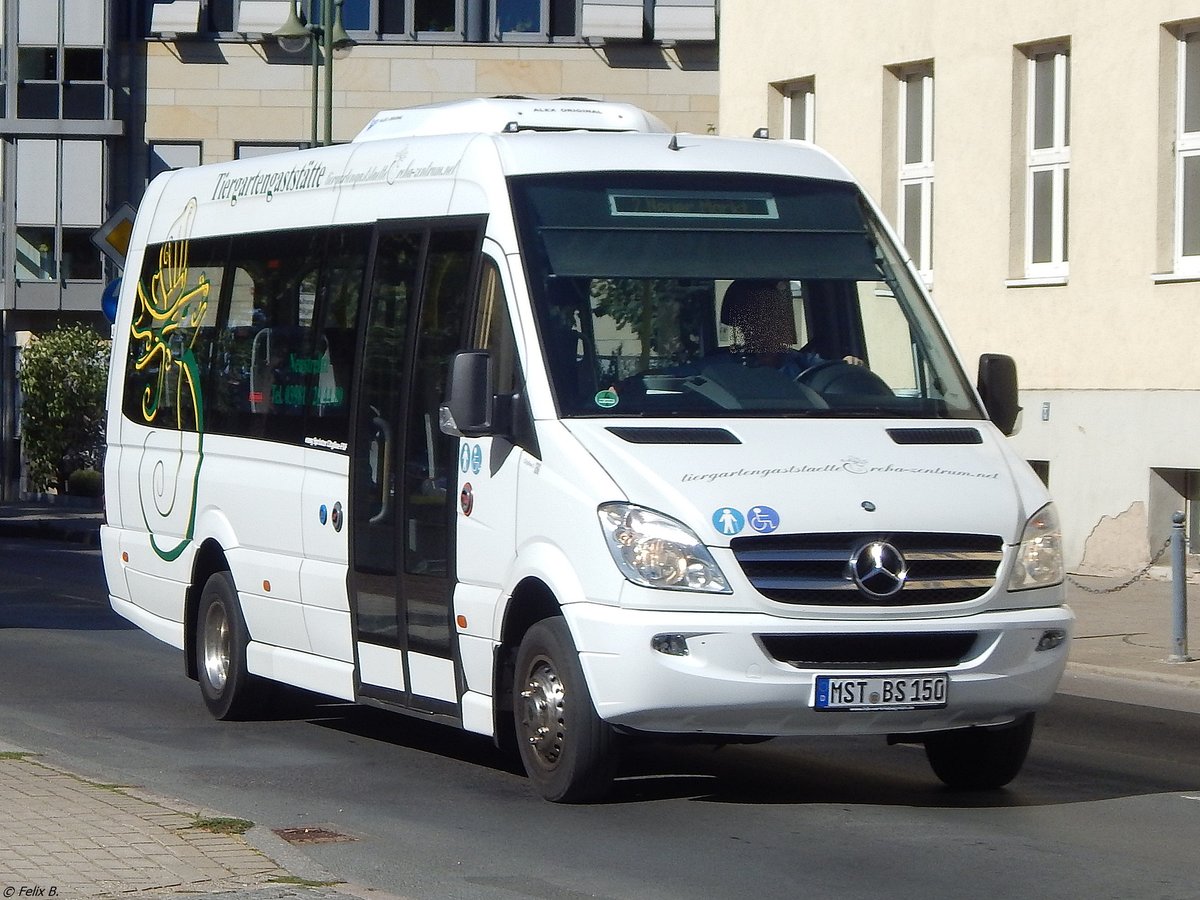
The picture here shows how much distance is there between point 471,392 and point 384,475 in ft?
4.21

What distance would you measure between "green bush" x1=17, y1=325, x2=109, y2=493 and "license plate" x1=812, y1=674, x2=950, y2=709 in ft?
117

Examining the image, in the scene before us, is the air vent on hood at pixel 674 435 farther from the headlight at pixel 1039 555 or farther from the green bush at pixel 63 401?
the green bush at pixel 63 401

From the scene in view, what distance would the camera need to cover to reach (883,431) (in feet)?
29.6

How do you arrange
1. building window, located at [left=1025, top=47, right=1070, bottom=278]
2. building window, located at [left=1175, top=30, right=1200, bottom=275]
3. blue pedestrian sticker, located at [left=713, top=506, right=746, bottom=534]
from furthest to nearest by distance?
building window, located at [left=1025, top=47, right=1070, bottom=278] < building window, located at [left=1175, top=30, right=1200, bottom=275] < blue pedestrian sticker, located at [left=713, top=506, right=746, bottom=534]

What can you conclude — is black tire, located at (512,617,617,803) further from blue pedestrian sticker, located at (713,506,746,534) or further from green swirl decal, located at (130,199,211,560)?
green swirl decal, located at (130,199,211,560)

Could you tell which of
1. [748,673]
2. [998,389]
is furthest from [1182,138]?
[748,673]

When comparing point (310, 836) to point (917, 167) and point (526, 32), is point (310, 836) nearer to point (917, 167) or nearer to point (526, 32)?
point (917, 167)

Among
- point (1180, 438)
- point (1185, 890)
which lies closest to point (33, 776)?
point (1185, 890)

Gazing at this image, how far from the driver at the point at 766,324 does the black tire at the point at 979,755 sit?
1.60 m

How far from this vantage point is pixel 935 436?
9.05 m

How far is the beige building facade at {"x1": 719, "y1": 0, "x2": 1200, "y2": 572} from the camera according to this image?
2181cm

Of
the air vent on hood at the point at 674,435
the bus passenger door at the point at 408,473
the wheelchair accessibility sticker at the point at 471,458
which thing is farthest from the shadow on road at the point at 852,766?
the wheelchair accessibility sticker at the point at 471,458

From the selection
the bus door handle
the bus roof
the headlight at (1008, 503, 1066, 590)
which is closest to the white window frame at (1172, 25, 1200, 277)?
the bus roof

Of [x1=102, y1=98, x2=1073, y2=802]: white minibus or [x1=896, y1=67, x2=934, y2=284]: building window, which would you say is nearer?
[x1=102, y1=98, x2=1073, y2=802]: white minibus
